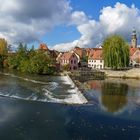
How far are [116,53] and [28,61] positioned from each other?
2250 centimetres

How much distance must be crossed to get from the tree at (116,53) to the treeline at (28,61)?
14.0m

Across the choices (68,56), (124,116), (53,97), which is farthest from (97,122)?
(68,56)

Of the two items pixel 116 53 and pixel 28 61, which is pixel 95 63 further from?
pixel 28 61

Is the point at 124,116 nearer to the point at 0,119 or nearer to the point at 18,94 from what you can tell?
the point at 0,119

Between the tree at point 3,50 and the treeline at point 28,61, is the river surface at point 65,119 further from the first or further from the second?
the tree at point 3,50

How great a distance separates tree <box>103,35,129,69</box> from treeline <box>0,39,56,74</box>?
14.0 meters

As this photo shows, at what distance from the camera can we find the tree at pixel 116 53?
76688 millimetres

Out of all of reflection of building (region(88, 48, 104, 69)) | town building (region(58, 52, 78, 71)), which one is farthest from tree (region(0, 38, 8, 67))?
reflection of building (region(88, 48, 104, 69))

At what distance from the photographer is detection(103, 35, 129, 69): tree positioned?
76688mm

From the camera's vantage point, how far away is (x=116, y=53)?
76188 mm

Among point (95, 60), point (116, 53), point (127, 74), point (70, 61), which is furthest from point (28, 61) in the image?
point (95, 60)

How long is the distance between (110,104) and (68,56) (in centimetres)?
6616

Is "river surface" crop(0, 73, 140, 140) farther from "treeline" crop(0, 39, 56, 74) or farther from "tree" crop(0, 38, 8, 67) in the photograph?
"tree" crop(0, 38, 8, 67)

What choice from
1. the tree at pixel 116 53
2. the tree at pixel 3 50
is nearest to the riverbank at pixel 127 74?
the tree at pixel 116 53
